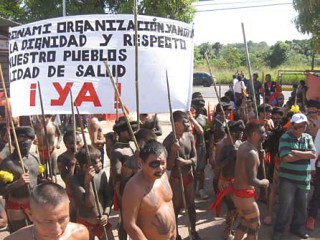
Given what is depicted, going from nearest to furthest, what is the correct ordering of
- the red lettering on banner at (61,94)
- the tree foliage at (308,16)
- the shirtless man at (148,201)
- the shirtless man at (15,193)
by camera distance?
the shirtless man at (148,201) < the shirtless man at (15,193) < the red lettering on banner at (61,94) < the tree foliage at (308,16)

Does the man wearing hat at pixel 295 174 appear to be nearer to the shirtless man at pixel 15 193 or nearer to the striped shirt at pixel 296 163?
the striped shirt at pixel 296 163

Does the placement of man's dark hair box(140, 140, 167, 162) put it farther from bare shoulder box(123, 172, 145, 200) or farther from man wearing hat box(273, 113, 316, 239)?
man wearing hat box(273, 113, 316, 239)

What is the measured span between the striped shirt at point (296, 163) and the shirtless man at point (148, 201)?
87.6 inches

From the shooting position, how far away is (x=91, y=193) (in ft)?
13.3

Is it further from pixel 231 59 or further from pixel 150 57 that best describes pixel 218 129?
pixel 231 59

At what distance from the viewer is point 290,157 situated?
509cm

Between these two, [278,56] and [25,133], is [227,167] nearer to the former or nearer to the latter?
[25,133]

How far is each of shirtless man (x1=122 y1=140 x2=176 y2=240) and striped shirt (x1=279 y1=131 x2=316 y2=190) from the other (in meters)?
2.23

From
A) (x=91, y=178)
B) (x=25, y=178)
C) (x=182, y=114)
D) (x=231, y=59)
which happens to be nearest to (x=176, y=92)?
(x=182, y=114)

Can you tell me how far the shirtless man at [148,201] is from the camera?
127 inches

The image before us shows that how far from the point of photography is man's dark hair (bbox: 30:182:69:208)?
7.78 ft

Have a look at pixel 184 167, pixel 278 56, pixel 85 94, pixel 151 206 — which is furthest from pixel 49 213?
pixel 278 56

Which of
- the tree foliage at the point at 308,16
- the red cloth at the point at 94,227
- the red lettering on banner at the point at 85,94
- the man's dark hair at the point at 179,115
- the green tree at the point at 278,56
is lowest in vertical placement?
the red cloth at the point at 94,227

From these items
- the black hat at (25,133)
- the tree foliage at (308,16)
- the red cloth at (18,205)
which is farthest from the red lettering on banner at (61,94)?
the tree foliage at (308,16)
